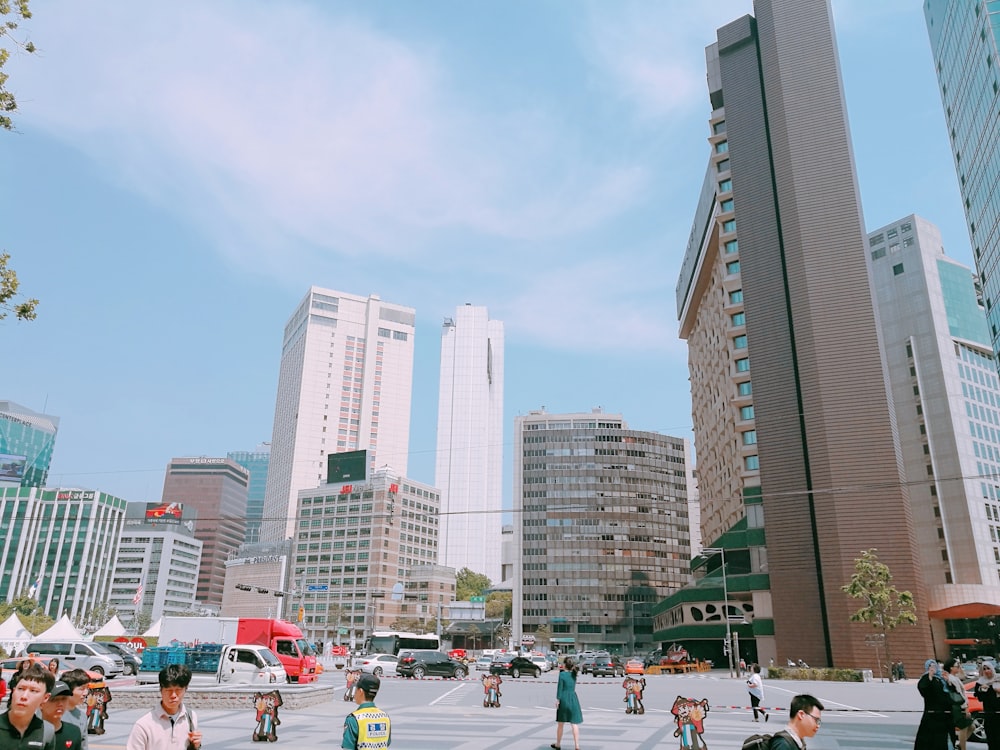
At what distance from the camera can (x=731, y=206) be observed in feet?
261

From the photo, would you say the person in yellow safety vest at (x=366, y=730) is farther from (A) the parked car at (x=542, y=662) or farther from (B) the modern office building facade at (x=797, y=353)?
(B) the modern office building facade at (x=797, y=353)

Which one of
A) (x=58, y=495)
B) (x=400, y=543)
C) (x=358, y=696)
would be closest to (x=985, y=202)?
(x=358, y=696)

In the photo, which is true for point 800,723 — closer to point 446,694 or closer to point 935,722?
point 935,722

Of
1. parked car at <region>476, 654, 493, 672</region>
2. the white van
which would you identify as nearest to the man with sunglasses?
the white van

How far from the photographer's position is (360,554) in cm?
15375

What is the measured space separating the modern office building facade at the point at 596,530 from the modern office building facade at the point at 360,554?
91.0 ft

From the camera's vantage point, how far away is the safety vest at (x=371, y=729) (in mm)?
7277

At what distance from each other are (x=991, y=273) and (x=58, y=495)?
7302 inches

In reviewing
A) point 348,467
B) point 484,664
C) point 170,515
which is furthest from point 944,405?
point 348,467

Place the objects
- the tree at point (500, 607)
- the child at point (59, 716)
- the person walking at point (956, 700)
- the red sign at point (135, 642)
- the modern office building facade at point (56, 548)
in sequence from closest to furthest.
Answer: the child at point (59, 716), the person walking at point (956, 700), the red sign at point (135, 642), the tree at point (500, 607), the modern office building facade at point (56, 548)

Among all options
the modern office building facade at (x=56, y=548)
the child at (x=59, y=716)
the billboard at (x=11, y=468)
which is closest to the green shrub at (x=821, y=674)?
the child at (x=59, y=716)

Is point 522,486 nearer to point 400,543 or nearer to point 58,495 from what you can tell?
point 400,543

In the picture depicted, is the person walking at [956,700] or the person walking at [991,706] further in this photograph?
the person walking at [991,706]

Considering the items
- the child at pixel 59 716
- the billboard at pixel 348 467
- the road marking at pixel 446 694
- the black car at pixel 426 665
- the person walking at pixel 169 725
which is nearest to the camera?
the child at pixel 59 716
